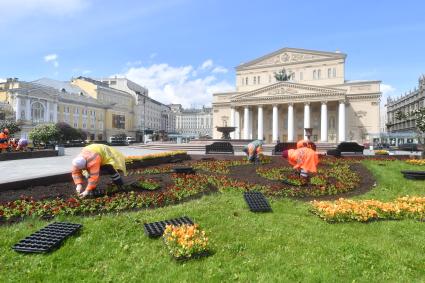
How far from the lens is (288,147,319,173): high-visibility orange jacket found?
33.2 ft

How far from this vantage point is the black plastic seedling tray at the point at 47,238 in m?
4.76

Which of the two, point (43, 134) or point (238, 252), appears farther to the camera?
point (43, 134)

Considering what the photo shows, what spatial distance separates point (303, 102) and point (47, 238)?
57935 mm

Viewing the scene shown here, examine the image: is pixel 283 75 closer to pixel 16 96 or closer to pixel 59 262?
pixel 16 96

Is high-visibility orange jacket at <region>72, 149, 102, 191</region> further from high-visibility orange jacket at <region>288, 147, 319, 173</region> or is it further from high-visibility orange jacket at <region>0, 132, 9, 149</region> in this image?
high-visibility orange jacket at <region>0, 132, 9, 149</region>

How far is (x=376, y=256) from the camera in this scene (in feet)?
15.4

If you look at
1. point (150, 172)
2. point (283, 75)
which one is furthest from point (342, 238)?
point (283, 75)

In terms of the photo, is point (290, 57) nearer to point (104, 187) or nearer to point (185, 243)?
point (104, 187)

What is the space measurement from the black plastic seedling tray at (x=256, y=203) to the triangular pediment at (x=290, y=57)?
65533mm

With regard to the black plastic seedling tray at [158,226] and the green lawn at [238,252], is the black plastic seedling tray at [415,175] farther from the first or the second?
the black plastic seedling tray at [158,226]

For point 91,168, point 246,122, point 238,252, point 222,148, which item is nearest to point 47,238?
point 91,168

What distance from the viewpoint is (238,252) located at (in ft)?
15.9

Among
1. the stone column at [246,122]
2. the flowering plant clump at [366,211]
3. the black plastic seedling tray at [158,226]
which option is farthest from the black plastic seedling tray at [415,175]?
the stone column at [246,122]

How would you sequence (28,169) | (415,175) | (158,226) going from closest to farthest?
(158,226) → (415,175) → (28,169)
